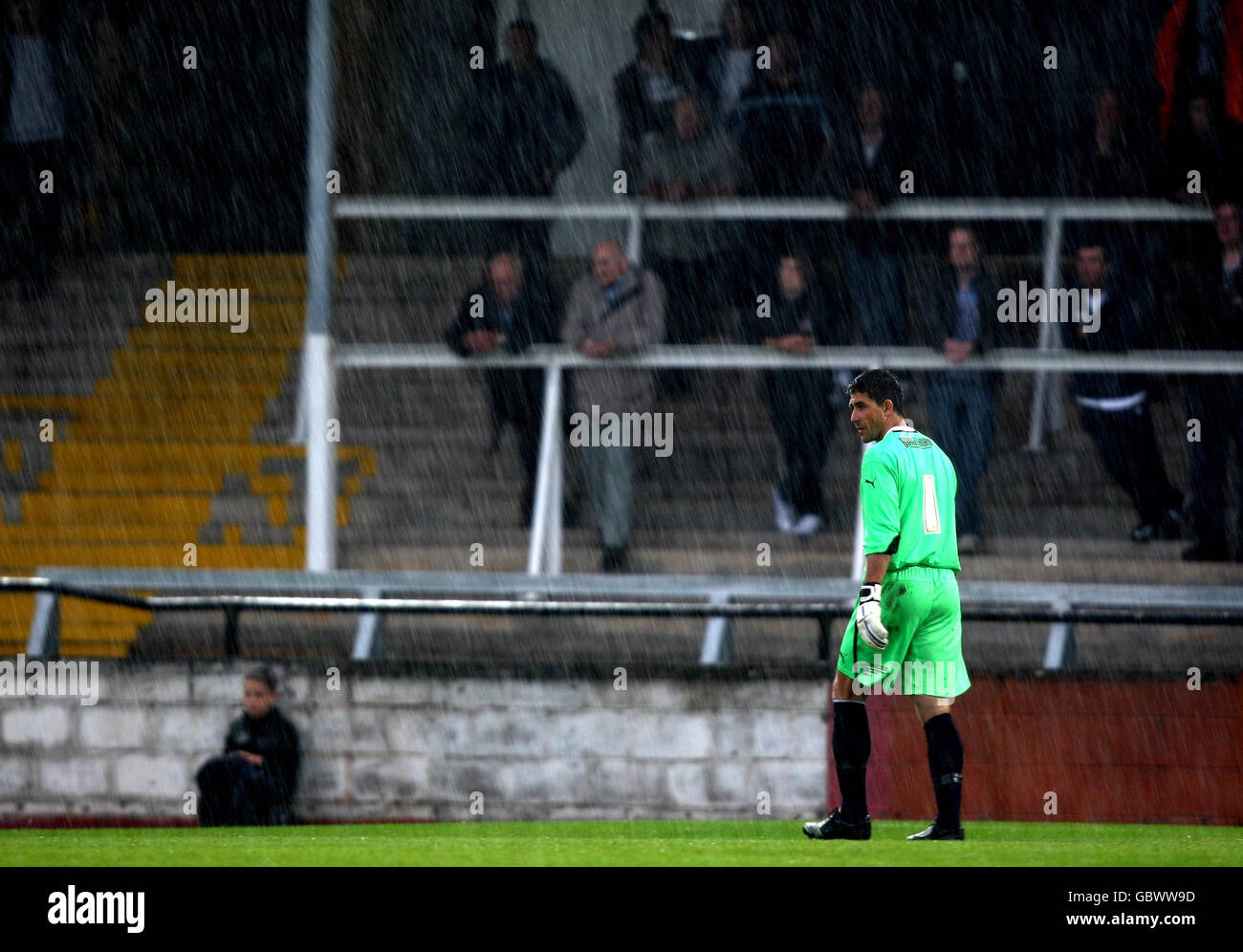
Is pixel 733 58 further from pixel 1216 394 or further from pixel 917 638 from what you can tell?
pixel 917 638

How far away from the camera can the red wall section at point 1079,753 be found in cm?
1043

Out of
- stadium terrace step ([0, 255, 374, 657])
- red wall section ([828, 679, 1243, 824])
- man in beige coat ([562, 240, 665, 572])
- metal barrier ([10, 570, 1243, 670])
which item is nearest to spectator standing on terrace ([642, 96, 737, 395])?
man in beige coat ([562, 240, 665, 572])

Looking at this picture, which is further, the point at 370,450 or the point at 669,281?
the point at 370,450

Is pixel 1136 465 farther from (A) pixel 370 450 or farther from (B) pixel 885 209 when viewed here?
(A) pixel 370 450

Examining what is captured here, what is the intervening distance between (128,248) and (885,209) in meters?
7.48

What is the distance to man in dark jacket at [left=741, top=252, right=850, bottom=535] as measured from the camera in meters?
12.0

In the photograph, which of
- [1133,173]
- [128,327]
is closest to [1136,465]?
[1133,173]

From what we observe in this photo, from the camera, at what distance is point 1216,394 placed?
11.7 metres

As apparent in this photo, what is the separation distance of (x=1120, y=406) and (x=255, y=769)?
202 inches

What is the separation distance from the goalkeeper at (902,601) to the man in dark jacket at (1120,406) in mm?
4020

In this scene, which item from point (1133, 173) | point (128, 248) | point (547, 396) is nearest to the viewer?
point (547, 396)

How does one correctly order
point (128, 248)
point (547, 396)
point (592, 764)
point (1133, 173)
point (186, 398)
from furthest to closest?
point (128, 248) < point (186, 398) < point (1133, 173) < point (547, 396) < point (592, 764)

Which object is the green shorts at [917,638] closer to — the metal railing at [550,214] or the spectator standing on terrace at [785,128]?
the metal railing at [550,214]

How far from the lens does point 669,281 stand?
13.2 metres
